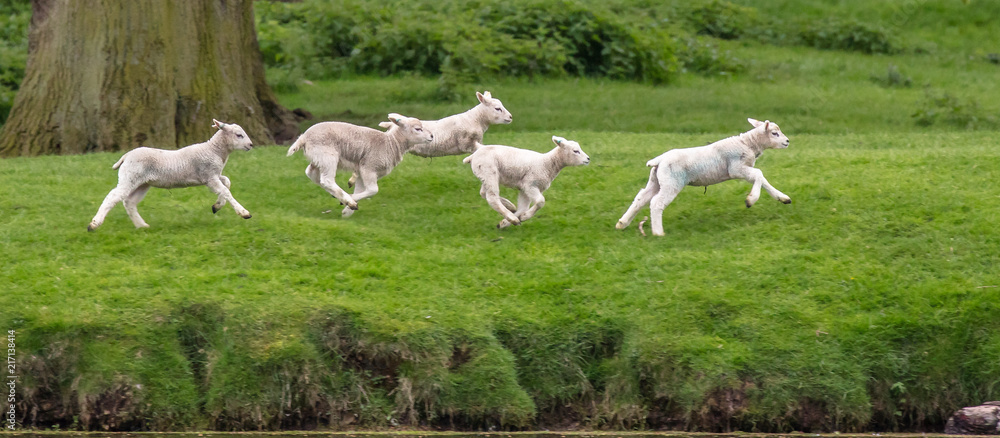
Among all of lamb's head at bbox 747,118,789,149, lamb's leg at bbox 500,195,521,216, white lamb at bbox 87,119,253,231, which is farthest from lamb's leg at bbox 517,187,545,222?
white lamb at bbox 87,119,253,231

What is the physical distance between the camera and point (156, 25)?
46.6 ft

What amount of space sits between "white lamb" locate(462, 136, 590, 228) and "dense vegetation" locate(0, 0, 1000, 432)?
0.37m

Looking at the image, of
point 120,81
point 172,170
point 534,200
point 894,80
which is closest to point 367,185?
point 534,200

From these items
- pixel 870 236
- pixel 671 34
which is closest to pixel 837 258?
pixel 870 236

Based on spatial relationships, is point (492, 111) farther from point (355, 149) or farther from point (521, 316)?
point (521, 316)

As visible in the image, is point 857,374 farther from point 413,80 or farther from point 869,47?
point 869,47

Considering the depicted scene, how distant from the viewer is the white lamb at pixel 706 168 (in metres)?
9.99

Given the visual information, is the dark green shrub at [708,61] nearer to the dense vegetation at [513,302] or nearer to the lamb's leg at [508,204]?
the dense vegetation at [513,302]

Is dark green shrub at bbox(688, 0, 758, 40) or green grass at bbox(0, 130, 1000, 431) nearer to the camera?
green grass at bbox(0, 130, 1000, 431)

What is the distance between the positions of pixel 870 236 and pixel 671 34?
13.9 metres

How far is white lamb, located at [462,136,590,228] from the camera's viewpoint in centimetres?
1018

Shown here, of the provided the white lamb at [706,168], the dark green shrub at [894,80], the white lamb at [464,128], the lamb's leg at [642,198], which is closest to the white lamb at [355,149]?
the white lamb at [464,128]

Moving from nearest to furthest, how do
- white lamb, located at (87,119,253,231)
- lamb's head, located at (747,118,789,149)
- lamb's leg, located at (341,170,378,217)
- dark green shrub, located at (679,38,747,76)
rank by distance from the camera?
1. white lamb, located at (87,119,253,231)
2. lamb's head, located at (747,118,789,149)
3. lamb's leg, located at (341,170,378,217)
4. dark green shrub, located at (679,38,747,76)

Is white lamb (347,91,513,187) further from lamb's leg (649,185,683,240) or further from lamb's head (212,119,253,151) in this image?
lamb's leg (649,185,683,240)
